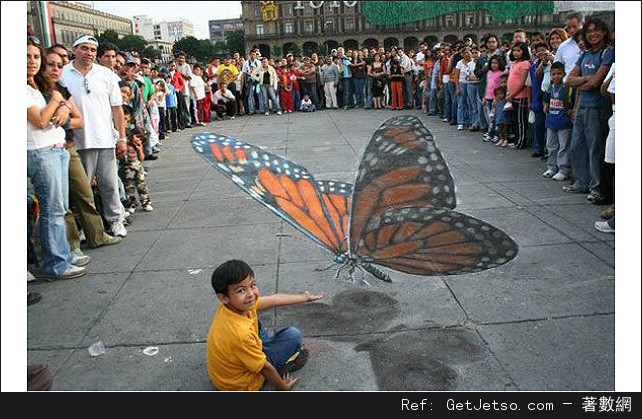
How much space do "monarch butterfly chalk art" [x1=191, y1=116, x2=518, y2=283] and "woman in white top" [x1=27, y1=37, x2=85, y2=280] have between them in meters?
1.12

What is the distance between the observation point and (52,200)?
4.04 meters

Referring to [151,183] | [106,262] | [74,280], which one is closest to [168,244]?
[106,262]

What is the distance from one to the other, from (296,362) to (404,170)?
6.00 feet

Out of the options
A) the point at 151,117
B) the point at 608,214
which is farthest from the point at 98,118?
the point at 151,117

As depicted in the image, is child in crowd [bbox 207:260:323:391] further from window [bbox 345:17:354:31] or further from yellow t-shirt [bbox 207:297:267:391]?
window [bbox 345:17:354:31]

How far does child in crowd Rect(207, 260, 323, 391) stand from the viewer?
2.38 metres

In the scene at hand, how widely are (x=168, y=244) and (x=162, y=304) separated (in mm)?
1341

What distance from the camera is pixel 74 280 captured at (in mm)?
4102

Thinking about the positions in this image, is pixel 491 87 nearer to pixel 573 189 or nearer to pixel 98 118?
pixel 573 189

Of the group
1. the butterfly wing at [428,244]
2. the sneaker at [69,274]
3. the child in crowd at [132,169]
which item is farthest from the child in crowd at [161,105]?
the butterfly wing at [428,244]

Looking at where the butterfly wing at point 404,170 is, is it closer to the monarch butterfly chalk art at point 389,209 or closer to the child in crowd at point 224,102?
the monarch butterfly chalk art at point 389,209

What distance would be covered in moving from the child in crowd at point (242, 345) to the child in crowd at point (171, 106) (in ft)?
32.7

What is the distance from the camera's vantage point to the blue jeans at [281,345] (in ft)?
8.61
